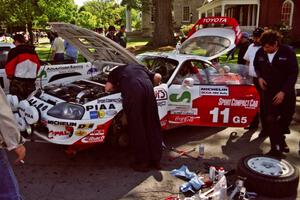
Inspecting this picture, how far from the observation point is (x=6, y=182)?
2604mm

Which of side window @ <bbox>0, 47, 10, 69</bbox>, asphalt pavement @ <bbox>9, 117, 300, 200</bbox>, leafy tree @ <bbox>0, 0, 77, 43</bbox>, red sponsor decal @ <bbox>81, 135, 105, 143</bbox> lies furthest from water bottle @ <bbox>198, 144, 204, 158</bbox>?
leafy tree @ <bbox>0, 0, 77, 43</bbox>

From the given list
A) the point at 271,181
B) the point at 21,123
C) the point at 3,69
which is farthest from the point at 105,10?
the point at 271,181

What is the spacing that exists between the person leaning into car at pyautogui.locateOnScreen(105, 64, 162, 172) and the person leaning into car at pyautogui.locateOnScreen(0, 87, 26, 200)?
2.41 meters

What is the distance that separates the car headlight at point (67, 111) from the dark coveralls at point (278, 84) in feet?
9.14

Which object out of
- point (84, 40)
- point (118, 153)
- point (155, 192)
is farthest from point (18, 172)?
point (84, 40)

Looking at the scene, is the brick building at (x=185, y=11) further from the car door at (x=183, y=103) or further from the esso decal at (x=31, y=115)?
the esso decal at (x=31, y=115)

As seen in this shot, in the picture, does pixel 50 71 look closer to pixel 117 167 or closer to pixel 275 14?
pixel 117 167

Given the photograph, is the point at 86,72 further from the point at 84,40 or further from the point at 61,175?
the point at 61,175

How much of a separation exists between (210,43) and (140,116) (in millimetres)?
3461

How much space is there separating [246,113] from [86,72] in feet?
12.7

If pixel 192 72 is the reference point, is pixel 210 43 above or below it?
above

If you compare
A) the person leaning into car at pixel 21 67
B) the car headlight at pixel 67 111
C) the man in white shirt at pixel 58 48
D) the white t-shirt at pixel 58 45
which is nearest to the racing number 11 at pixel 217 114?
the car headlight at pixel 67 111

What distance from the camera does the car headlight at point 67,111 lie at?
4852 mm

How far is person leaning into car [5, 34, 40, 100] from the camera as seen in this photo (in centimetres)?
652
